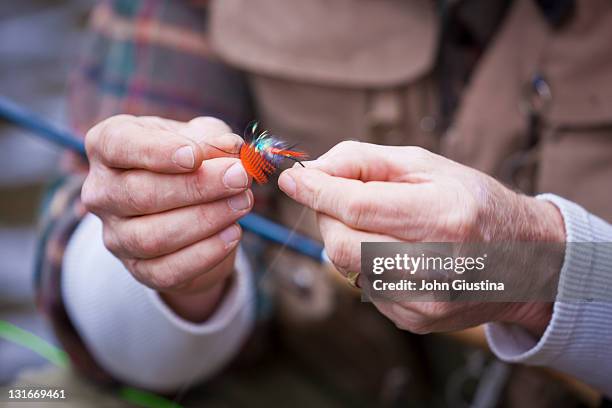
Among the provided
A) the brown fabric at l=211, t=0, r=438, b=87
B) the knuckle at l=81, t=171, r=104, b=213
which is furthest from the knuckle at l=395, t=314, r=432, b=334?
the brown fabric at l=211, t=0, r=438, b=87

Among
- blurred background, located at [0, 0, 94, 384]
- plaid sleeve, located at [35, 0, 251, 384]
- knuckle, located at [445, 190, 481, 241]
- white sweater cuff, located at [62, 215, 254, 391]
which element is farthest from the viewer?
blurred background, located at [0, 0, 94, 384]

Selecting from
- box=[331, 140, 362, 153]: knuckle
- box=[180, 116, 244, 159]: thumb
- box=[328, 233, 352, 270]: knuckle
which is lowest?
box=[328, 233, 352, 270]: knuckle

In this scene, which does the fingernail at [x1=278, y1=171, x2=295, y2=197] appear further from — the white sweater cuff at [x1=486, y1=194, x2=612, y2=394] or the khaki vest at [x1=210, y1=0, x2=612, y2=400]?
the khaki vest at [x1=210, y1=0, x2=612, y2=400]

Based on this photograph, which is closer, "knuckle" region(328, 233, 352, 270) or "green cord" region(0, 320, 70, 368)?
"knuckle" region(328, 233, 352, 270)

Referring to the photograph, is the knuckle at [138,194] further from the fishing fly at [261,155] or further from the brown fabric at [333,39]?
the brown fabric at [333,39]

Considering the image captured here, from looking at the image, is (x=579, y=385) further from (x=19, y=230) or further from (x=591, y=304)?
(x=19, y=230)

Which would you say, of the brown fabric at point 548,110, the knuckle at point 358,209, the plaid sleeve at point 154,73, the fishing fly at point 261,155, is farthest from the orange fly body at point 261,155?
the plaid sleeve at point 154,73

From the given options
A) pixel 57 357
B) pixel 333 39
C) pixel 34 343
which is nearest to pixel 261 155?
pixel 333 39

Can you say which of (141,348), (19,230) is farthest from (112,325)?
(19,230)
